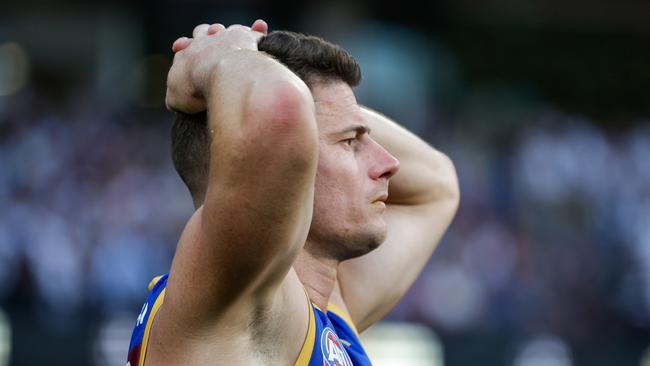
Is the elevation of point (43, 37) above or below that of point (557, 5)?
below

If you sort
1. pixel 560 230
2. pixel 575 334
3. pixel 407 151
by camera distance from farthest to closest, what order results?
pixel 560 230
pixel 575 334
pixel 407 151

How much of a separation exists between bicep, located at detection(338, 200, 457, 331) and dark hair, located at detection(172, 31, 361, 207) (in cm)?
78

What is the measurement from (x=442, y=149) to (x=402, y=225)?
10.4m

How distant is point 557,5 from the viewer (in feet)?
61.7

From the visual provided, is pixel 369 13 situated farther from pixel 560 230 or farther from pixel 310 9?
pixel 560 230

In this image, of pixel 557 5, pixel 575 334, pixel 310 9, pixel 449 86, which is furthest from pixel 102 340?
pixel 557 5

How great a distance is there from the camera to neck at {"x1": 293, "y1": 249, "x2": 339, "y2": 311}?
330 cm

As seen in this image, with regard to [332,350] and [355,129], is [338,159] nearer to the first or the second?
[355,129]

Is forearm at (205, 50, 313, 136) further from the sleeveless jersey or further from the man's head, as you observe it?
the sleeveless jersey

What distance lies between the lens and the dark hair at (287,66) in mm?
2994

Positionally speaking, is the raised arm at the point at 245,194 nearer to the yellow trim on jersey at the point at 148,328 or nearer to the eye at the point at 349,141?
the yellow trim on jersey at the point at 148,328

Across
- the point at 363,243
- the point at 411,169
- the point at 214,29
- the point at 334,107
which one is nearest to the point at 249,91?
the point at 214,29

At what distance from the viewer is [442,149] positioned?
1440 cm

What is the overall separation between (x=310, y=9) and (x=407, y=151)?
13417 mm
